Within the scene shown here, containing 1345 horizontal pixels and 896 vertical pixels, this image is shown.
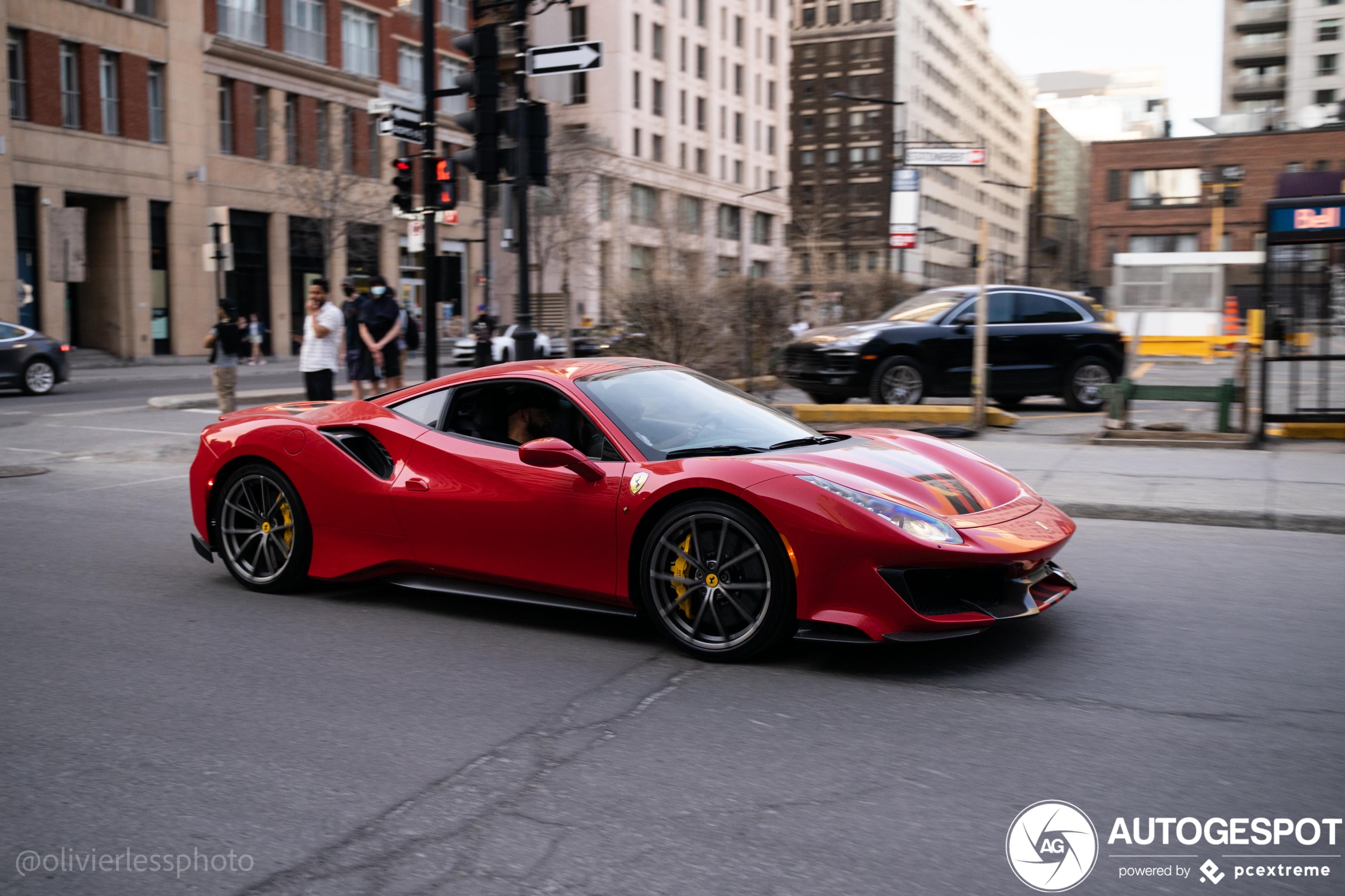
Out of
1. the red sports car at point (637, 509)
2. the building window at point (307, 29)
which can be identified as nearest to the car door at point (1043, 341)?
the red sports car at point (637, 509)

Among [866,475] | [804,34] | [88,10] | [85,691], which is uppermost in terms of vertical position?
[804,34]

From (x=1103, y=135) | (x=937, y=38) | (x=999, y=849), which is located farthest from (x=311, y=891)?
(x=1103, y=135)

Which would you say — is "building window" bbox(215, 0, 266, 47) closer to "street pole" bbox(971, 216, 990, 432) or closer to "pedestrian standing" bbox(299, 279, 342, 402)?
"pedestrian standing" bbox(299, 279, 342, 402)

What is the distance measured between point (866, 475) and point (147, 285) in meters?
37.7

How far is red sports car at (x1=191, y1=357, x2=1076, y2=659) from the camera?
469 centimetres

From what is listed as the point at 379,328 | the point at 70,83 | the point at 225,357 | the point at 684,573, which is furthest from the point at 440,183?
the point at 70,83

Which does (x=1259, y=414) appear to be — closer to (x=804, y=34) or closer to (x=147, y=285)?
(x=147, y=285)

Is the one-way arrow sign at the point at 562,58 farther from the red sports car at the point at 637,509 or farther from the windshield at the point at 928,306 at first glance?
the red sports car at the point at 637,509

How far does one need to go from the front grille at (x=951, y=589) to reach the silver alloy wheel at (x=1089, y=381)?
12.2m

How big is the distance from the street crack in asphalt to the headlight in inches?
51.5

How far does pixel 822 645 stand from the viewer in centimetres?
520

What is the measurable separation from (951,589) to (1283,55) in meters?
86.9

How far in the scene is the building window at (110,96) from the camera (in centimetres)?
3634

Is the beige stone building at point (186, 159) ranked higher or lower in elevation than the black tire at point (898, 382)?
higher
